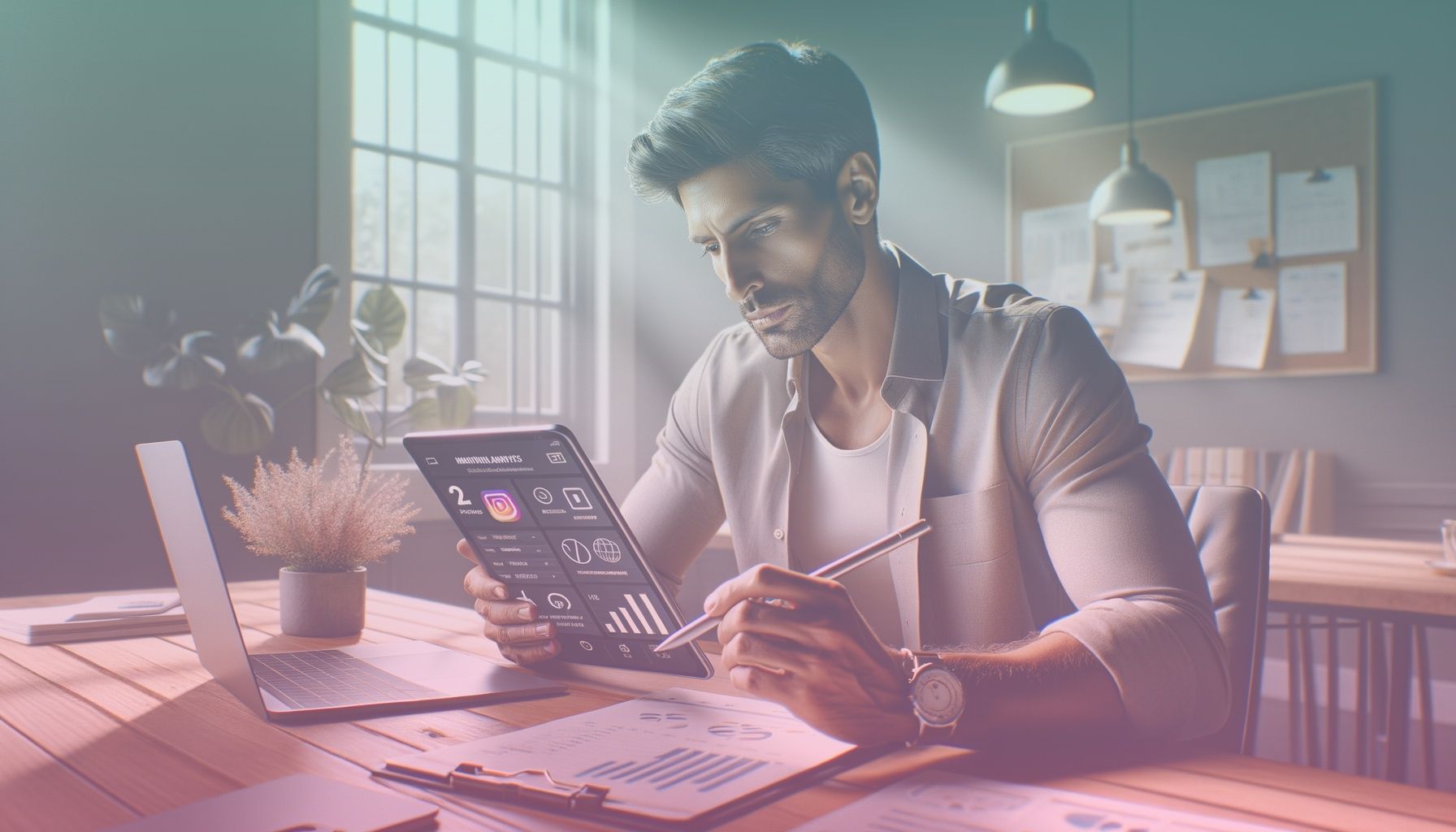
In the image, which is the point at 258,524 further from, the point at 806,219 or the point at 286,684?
the point at 806,219

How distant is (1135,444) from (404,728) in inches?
31.2

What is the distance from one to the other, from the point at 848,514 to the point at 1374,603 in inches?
49.8

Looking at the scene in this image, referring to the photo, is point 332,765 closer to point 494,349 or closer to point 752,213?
point 752,213

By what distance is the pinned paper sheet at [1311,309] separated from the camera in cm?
377

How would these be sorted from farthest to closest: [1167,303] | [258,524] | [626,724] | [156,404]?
[1167,303]
[156,404]
[258,524]
[626,724]

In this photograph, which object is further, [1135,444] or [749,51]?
[749,51]

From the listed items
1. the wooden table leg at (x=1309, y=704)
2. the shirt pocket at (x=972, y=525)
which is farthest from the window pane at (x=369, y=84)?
the wooden table leg at (x=1309, y=704)

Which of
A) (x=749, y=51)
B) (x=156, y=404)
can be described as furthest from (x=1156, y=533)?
(x=156, y=404)

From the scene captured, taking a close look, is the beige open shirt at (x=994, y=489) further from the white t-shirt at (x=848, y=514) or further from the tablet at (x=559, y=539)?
the tablet at (x=559, y=539)

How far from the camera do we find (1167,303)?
414 cm

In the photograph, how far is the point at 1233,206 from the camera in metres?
3.98

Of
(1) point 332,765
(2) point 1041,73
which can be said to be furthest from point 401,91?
(1) point 332,765

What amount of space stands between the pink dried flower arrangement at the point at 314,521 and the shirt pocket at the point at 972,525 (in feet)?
2.26

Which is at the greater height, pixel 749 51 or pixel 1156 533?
pixel 749 51
